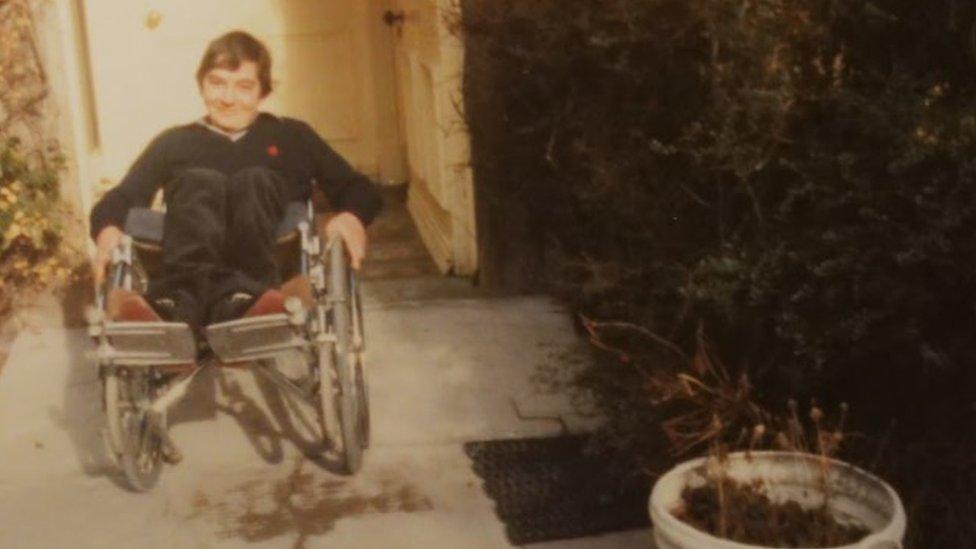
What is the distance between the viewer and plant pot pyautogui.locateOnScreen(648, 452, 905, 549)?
8.98ft

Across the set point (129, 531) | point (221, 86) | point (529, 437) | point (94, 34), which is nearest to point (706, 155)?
point (529, 437)

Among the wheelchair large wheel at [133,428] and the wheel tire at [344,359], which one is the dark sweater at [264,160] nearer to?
the wheel tire at [344,359]

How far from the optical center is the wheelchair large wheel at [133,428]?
138 inches

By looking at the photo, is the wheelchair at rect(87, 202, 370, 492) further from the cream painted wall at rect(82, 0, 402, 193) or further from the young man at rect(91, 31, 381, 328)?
the cream painted wall at rect(82, 0, 402, 193)

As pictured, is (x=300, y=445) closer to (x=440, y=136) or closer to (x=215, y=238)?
(x=215, y=238)

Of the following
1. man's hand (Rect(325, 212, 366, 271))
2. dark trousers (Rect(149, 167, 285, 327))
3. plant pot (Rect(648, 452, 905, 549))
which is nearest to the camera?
plant pot (Rect(648, 452, 905, 549))

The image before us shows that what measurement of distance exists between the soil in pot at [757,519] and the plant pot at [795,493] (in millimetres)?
33

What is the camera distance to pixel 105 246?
3785 millimetres

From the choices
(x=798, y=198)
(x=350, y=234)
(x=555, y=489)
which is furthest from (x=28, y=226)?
(x=798, y=198)

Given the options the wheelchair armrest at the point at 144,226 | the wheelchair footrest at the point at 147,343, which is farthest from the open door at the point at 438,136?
the wheelchair footrest at the point at 147,343

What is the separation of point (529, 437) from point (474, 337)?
0.86 meters

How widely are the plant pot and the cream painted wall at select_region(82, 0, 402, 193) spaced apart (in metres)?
3.13

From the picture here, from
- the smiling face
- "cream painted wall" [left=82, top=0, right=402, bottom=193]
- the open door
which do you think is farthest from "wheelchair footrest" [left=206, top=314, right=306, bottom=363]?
"cream painted wall" [left=82, top=0, right=402, bottom=193]

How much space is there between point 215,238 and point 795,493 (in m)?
1.74
